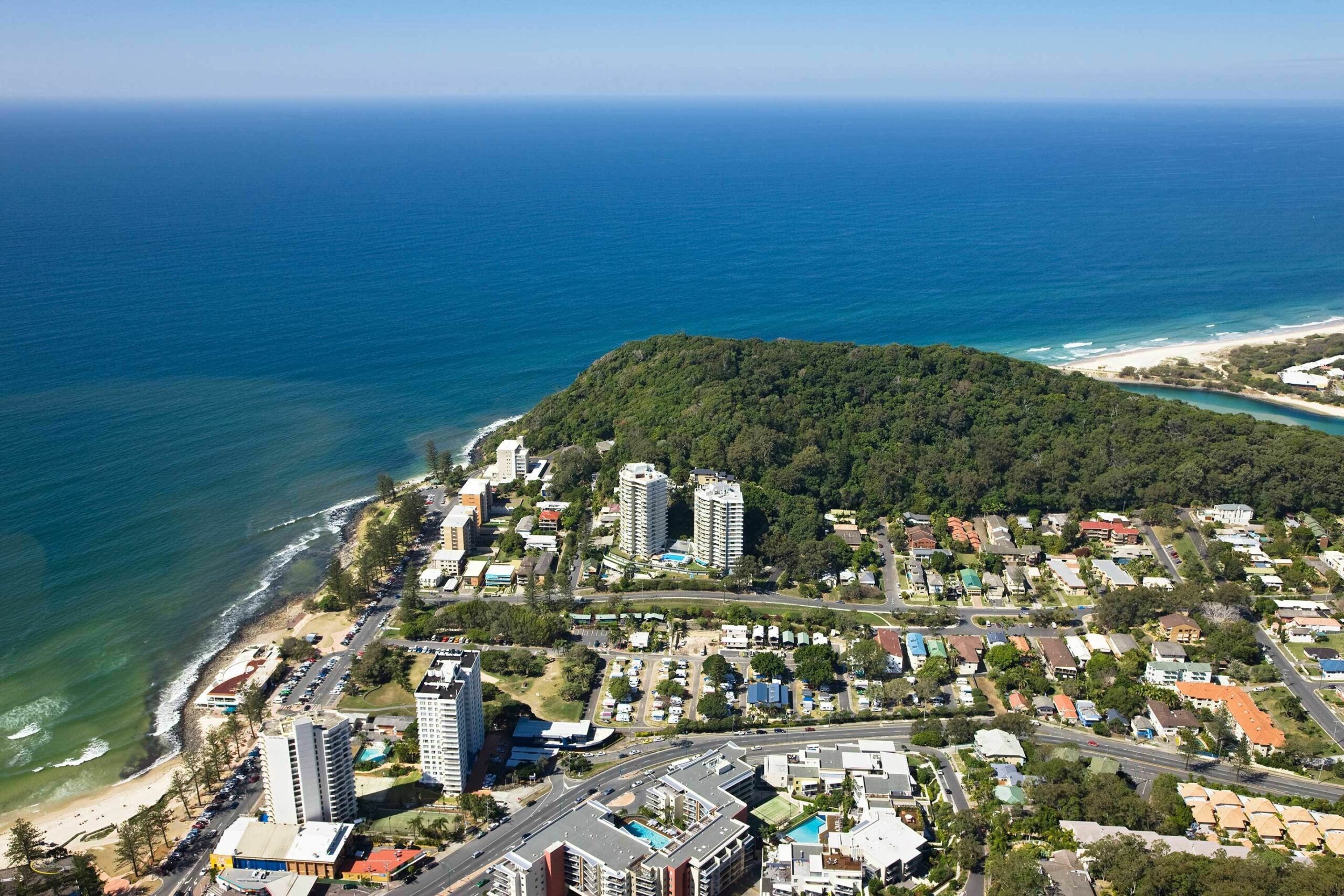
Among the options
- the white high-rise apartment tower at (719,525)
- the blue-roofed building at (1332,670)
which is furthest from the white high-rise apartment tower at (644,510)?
the blue-roofed building at (1332,670)

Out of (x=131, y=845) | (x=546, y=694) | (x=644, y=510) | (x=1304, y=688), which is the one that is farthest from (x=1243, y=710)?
(x=131, y=845)

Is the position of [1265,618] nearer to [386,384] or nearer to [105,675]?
[105,675]

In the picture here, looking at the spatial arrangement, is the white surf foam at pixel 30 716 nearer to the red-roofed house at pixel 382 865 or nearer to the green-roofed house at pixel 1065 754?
the red-roofed house at pixel 382 865

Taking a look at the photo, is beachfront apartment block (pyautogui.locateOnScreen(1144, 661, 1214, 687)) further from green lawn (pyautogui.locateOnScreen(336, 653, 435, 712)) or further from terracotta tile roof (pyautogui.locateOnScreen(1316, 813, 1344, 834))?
green lawn (pyautogui.locateOnScreen(336, 653, 435, 712))

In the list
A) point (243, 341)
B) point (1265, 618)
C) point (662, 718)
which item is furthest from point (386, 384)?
point (1265, 618)

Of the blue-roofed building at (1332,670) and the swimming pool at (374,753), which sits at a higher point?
the blue-roofed building at (1332,670)

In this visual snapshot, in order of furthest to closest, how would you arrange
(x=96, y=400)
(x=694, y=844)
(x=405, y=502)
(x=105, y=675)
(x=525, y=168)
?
(x=525, y=168), (x=96, y=400), (x=405, y=502), (x=105, y=675), (x=694, y=844)
